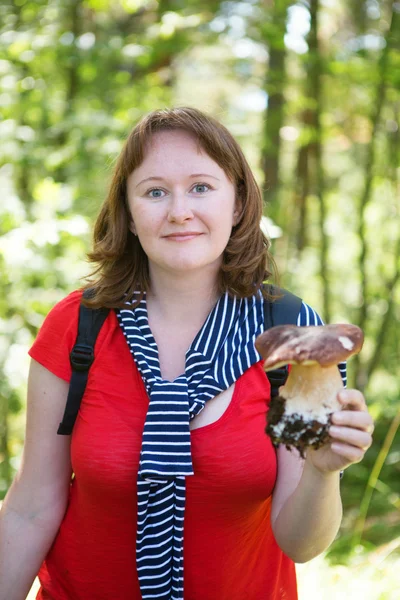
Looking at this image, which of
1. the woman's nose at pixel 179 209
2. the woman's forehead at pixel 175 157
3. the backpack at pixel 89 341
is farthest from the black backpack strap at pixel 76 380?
the woman's forehead at pixel 175 157

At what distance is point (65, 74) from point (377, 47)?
2968mm

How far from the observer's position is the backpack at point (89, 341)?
80.7 inches

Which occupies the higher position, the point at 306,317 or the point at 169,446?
the point at 306,317

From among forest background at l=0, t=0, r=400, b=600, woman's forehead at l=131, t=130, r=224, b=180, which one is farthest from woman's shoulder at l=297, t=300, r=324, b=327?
forest background at l=0, t=0, r=400, b=600

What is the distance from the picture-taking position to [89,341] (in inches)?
83.1

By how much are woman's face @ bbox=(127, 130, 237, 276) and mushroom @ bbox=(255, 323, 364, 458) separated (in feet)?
1.74

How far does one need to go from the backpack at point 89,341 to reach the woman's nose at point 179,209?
437 mm

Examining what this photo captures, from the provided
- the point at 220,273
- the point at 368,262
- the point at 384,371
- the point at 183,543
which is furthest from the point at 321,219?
the point at 183,543

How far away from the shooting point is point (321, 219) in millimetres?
6207

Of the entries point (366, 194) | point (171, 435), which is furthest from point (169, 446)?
point (366, 194)

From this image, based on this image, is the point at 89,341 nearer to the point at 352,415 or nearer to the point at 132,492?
the point at 132,492

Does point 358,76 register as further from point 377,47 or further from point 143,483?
point 143,483

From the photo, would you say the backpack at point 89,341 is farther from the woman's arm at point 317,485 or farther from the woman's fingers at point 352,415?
the woman's fingers at point 352,415

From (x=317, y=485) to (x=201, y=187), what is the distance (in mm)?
1045
